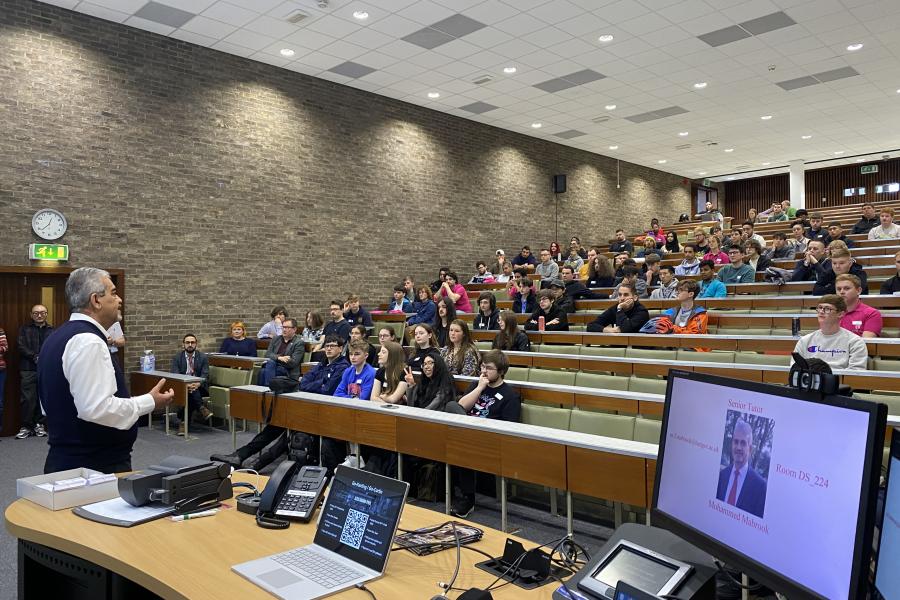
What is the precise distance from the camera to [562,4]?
8070 millimetres

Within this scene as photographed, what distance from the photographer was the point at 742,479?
1311 mm

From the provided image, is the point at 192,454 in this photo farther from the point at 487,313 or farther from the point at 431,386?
the point at 487,313

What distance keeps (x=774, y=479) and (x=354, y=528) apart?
1101 mm

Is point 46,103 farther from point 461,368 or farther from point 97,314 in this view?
point 97,314

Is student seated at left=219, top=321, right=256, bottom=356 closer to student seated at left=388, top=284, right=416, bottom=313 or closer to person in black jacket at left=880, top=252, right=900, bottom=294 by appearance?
student seated at left=388, top=284, right=416, bottom=313

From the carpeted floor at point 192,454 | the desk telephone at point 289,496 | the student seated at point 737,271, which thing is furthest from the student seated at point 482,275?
the desk telephone at point 289,496

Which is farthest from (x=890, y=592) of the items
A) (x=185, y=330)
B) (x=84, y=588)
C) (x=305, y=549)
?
(x=185, y=330)

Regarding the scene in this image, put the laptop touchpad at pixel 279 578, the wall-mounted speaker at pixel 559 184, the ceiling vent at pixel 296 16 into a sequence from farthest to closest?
the wall-mounted speaker at pixel 559 184, the ceiling vent at pixel 296 16, the laptop touchpad at pixel 279 578

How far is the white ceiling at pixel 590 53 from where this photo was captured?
8172mm

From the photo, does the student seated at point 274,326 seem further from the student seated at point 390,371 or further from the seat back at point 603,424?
the seat back at point 603,424

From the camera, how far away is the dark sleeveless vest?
2516 millimetres

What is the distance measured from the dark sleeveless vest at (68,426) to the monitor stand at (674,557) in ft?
6.61

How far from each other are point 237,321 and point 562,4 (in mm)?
6189

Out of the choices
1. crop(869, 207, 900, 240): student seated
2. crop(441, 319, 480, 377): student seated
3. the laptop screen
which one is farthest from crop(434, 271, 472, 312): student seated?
the laptop screen
